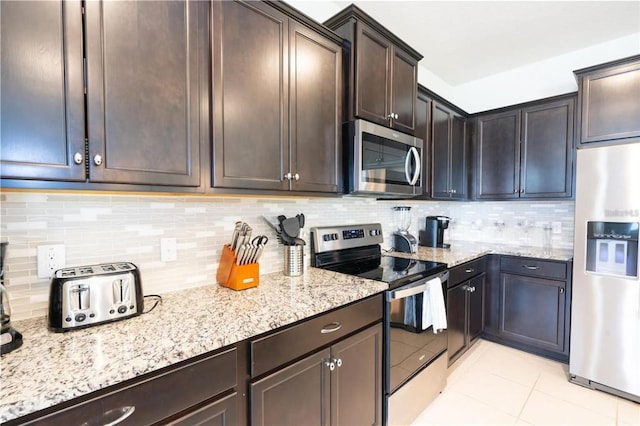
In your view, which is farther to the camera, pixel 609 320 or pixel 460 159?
pixel 460 159

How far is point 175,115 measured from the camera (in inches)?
43.2

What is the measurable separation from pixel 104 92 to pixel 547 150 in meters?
3.31

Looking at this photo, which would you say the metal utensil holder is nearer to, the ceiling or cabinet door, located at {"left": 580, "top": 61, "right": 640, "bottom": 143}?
the ceiling

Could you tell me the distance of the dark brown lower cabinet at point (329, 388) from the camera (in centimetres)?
109

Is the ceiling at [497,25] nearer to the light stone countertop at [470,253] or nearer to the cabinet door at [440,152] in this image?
the cabinet door at [440,152]

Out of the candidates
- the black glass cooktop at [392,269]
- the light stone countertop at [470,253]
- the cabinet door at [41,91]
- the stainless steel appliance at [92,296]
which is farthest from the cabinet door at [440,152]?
the cabinet door at [41,91]

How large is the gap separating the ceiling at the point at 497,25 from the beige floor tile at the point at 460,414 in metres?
2.81

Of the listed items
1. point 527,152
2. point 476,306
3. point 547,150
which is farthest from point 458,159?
point 476,306

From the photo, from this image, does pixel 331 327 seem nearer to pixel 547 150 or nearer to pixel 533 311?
pixel 533 311

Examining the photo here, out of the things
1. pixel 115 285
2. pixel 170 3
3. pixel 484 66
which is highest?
pixel 484 66

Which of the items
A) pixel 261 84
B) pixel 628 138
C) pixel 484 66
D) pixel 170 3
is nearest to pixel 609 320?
pixel 628 138

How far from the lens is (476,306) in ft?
8.56

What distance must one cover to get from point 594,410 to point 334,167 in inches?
92.8

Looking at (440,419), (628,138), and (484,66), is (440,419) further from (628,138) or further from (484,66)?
(484,66)
